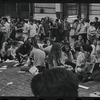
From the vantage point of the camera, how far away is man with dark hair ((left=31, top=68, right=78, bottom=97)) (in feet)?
4.94

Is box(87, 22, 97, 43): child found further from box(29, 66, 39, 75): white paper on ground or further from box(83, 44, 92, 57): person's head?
box(83, 44, 92, 57): person's head

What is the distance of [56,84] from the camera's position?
4.93 feet

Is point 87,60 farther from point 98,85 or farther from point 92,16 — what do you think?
point 92,16

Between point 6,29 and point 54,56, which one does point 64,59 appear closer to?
point 54,56

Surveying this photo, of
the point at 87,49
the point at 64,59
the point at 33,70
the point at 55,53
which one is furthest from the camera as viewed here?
the point at 64,59

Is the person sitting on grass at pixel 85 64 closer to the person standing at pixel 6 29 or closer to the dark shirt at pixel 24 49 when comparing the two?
the dark shirt at pixel 24 49

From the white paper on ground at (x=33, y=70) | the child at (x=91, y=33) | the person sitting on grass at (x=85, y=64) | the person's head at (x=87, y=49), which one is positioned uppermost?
the child at (x=91, y=33)

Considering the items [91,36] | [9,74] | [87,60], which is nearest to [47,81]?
[87,60]

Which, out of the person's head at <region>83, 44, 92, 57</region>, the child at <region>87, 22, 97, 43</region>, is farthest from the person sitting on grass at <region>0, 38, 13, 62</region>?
the person's head at <region>83, 44, 92, 57</region>

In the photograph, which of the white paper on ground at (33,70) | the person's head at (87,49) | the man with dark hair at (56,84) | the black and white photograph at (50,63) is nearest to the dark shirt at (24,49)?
the black and white photograph at (50,63)

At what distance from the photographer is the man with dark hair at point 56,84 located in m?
1.51

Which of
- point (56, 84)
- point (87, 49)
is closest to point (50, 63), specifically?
point (87, 49)

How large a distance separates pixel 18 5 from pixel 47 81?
2185 centimetres

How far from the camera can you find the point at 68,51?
9.34 metres
